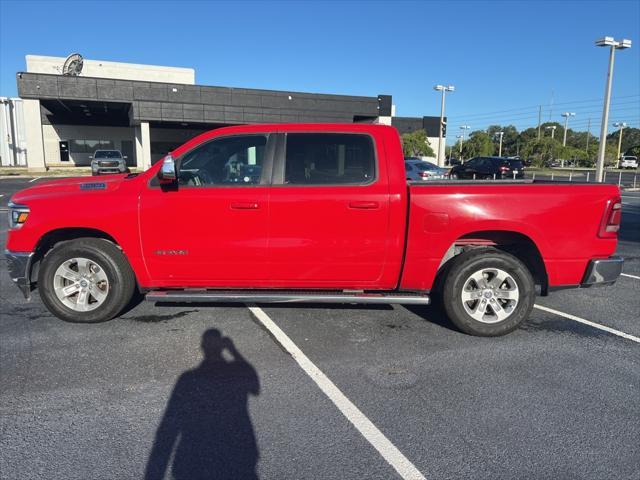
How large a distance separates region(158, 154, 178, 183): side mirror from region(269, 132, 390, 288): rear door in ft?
2.96

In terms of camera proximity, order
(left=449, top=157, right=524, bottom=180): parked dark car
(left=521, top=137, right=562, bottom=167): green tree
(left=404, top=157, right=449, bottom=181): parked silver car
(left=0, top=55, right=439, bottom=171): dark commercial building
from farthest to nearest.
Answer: (left=521, top=137, right=562, bottom=167): green tree < (left=0, top=55, right=439, bottom=171): dark commercial building < (left=449, top=157, right=524, bottom=180): parked dark car < (left=404, top=157, right=449, bottom=181): parked silver car

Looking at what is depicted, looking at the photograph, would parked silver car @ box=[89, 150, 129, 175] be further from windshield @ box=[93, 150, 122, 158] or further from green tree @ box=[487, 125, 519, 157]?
green tree @ box=[487, 125, 519, 157]

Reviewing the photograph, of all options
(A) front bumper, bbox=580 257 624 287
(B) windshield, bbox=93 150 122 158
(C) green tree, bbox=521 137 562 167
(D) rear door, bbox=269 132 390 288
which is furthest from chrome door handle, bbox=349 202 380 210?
(C) green tree, bbox=521 137 562 167

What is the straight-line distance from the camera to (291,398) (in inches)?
136

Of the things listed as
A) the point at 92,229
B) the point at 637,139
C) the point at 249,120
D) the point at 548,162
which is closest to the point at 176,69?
the point at 249,120

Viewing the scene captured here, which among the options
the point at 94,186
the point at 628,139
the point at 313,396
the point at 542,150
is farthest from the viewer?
the point at 628,139

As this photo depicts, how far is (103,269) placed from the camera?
473 centimetres

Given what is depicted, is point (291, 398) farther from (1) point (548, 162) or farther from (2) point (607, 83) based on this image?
(1) point (548, 162)

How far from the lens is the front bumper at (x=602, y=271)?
4531 millimetres

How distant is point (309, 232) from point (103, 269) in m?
2.08

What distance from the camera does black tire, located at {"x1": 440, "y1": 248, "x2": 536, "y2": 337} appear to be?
4562 mm

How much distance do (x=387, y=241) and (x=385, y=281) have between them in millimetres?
420

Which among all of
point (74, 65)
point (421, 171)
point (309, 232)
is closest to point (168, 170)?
point (309, 232)

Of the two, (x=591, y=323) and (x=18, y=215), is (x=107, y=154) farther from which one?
(x=591, y=323)
